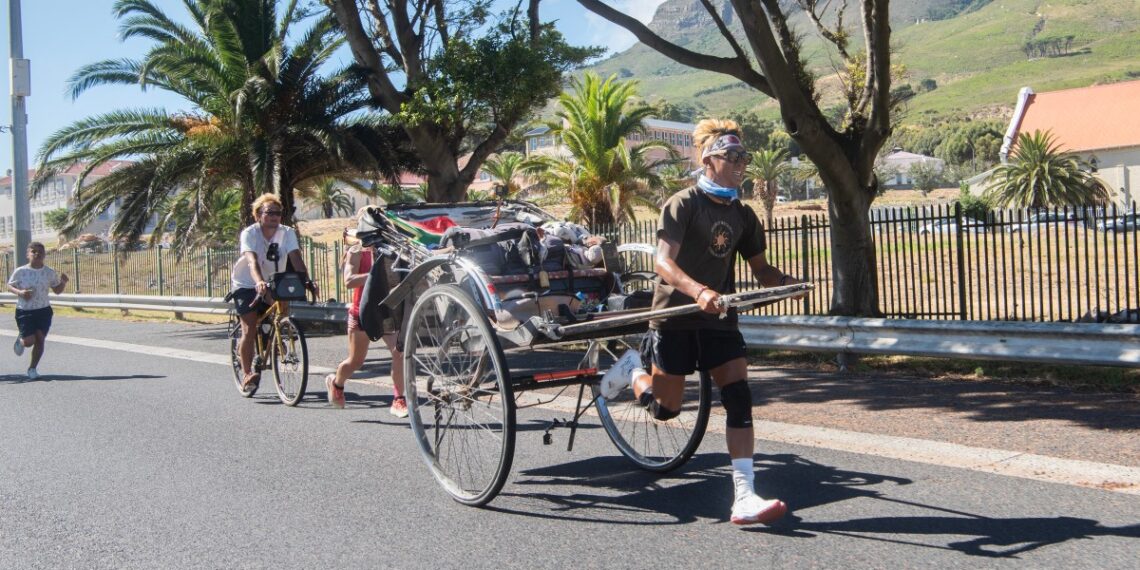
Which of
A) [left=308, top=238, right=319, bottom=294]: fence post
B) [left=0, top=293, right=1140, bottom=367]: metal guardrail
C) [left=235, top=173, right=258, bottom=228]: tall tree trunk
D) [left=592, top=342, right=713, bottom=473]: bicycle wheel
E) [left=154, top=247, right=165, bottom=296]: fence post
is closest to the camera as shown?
[left=592, top=342, right=713, bottom=473]: bicycle wheel

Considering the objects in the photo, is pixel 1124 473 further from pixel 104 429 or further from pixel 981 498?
pixel 104 429

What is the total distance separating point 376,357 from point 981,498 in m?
9.35

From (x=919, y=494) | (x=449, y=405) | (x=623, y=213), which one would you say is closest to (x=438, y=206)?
(x=449, y=405)

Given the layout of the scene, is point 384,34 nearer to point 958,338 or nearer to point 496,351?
point 958,338

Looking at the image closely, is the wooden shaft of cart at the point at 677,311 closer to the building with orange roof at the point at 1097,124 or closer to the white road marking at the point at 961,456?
the white road marking at the point at 961,456

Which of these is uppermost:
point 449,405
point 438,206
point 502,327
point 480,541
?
point 438,206

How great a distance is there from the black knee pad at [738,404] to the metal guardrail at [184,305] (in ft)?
38.3

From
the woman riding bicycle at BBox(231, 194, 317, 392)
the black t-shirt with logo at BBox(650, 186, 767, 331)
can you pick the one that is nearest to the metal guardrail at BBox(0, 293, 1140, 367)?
the black t-shirt with logo at BBox(650, 186, 767, 331)

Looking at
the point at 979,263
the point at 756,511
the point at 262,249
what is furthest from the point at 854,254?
the point at 756,511

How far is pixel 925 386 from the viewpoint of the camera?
9.23 metres

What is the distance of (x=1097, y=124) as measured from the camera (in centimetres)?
6284

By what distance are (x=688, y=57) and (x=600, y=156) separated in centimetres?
2272

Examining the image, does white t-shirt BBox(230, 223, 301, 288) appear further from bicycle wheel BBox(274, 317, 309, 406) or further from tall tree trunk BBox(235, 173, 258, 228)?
tall tree trunk BBox(235, 173, 258, 228)

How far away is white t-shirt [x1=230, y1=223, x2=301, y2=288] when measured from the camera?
9.30m
